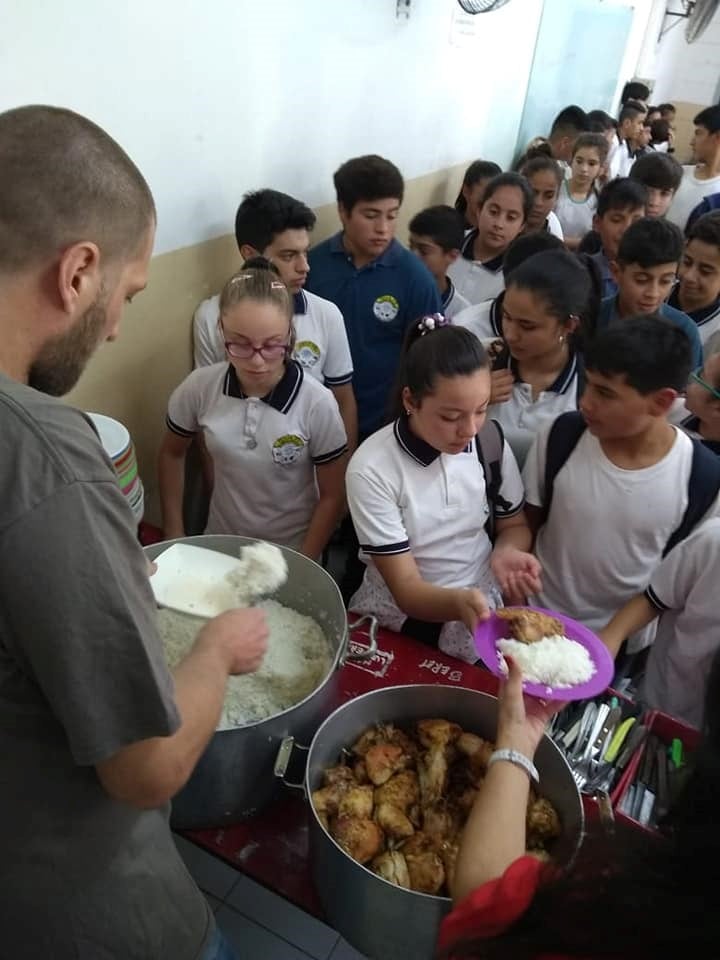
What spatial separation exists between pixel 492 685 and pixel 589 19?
7.05 meters

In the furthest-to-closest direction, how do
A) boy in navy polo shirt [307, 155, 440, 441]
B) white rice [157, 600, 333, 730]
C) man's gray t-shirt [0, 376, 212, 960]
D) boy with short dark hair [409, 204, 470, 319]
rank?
boy with short dark hair [409, 204, 470, 319], boy in navy polo shirt [307, 155, 440, 441], white rice [157, 600, 333, 730], man's gray t-shirt [0, 376, 212, 960]

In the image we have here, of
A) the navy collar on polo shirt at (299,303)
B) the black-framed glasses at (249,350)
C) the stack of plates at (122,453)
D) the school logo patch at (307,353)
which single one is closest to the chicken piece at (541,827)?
the stack of plates at (122,453)

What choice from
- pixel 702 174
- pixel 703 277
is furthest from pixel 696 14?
pixel 703 277

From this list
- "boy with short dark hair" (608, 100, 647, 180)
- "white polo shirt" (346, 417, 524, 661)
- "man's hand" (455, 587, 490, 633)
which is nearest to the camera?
"man's hand" (455, 587, 490, 633)

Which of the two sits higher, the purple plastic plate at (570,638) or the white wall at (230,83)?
the white wall at (230,83)

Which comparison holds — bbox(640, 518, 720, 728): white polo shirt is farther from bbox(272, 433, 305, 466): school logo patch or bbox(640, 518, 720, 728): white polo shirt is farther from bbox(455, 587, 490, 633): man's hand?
bbox(272, 433, 305, 466): school logo patch

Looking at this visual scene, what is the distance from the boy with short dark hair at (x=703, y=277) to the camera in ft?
7.95

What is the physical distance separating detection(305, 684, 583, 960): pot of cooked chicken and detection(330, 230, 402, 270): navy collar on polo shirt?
1781 millimetres

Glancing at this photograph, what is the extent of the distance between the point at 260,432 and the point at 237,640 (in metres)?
0.92

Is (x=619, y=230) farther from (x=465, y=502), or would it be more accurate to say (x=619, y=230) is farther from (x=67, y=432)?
(x=67, y=432)

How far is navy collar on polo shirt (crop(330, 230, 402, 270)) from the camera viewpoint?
2.43 m

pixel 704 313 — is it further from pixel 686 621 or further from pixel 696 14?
pixel 696 14

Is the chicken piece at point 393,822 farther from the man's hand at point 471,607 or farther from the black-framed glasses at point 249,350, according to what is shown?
the black-framed glasses at point 249,350

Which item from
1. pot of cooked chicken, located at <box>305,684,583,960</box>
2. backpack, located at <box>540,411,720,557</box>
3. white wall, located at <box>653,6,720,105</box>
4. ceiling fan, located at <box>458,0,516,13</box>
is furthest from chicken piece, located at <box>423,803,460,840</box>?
white wall, located at <box>653,6,720,105</box>
